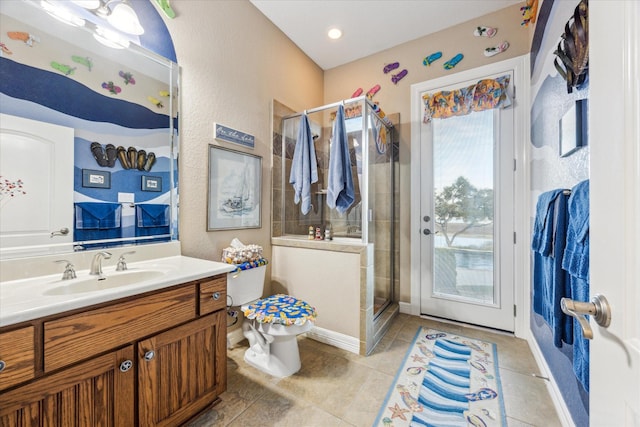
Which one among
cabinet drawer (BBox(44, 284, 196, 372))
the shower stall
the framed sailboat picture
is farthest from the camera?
the shower stall

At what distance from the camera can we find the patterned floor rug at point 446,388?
4.52 feet

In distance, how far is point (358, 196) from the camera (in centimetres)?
217

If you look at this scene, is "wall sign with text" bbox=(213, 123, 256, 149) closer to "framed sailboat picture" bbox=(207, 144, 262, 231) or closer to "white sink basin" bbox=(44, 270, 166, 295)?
"framed sailboat picture" bbox=(207, 144, 262, 231)

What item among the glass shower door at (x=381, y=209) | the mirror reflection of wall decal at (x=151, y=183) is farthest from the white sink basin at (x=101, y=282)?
the glass shower door at (x=381, y=209)

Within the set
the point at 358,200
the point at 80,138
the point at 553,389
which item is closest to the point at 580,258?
the point at 553,389

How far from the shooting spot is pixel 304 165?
A: 7.46 ft

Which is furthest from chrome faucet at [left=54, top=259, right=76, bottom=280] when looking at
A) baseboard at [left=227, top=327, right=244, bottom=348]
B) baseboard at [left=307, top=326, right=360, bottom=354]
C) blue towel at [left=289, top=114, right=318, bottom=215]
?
baseboard at [left=307, top=326, right=360, bottom=354]

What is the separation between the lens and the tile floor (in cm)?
137

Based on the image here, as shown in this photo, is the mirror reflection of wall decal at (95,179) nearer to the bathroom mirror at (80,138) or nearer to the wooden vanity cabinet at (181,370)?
the bathroom mirror at (80,138)

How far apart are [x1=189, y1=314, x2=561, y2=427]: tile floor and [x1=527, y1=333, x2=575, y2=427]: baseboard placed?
33mm

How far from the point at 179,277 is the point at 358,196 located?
145 cm

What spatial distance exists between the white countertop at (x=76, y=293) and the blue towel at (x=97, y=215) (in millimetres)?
233

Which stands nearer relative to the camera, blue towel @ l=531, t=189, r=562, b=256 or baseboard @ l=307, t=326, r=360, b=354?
blue towel @ l=531, t=189, r=562, b=256

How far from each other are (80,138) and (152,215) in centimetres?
52
